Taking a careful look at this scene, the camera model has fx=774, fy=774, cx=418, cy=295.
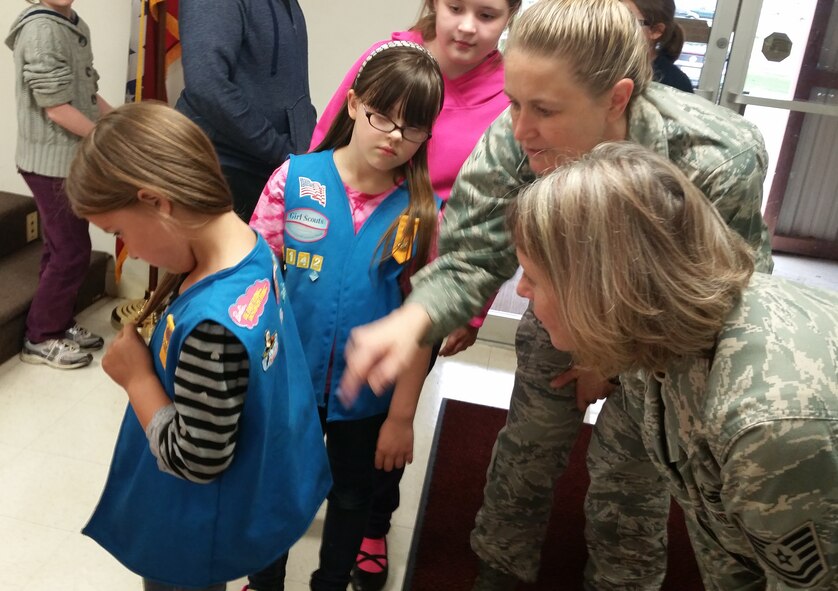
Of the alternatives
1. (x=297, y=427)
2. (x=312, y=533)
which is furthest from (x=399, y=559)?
(x=297, y=427)

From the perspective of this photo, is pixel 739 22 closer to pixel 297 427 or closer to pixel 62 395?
pixel 297 427

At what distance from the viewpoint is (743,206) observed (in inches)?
46.4

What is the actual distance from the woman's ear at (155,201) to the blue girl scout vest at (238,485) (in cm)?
12

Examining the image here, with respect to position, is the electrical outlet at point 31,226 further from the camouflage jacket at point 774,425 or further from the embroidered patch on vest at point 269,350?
the camouflage jacket at point 774,425

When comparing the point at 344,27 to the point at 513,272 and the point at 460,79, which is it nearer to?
the point at 460,79

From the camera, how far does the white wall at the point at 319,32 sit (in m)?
2.91

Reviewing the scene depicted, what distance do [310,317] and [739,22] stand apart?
232 centimetres

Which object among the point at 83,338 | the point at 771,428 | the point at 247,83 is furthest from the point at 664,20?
the point at 83,338

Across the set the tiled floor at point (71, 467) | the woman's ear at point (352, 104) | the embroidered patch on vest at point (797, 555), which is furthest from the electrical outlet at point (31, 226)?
the embroidered patch on vest at point (797, 555)

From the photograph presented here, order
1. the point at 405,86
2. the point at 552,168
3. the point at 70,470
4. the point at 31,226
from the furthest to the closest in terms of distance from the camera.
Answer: the point at 31,226 → the point at 70,470 → the point at 405,86 → the point at 552,168

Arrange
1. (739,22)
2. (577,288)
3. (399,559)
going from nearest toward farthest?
(577,288) → (399,559) → (739,22)

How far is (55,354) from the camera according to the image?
2.73 m

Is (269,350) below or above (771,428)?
below

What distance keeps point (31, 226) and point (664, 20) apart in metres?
2.61
